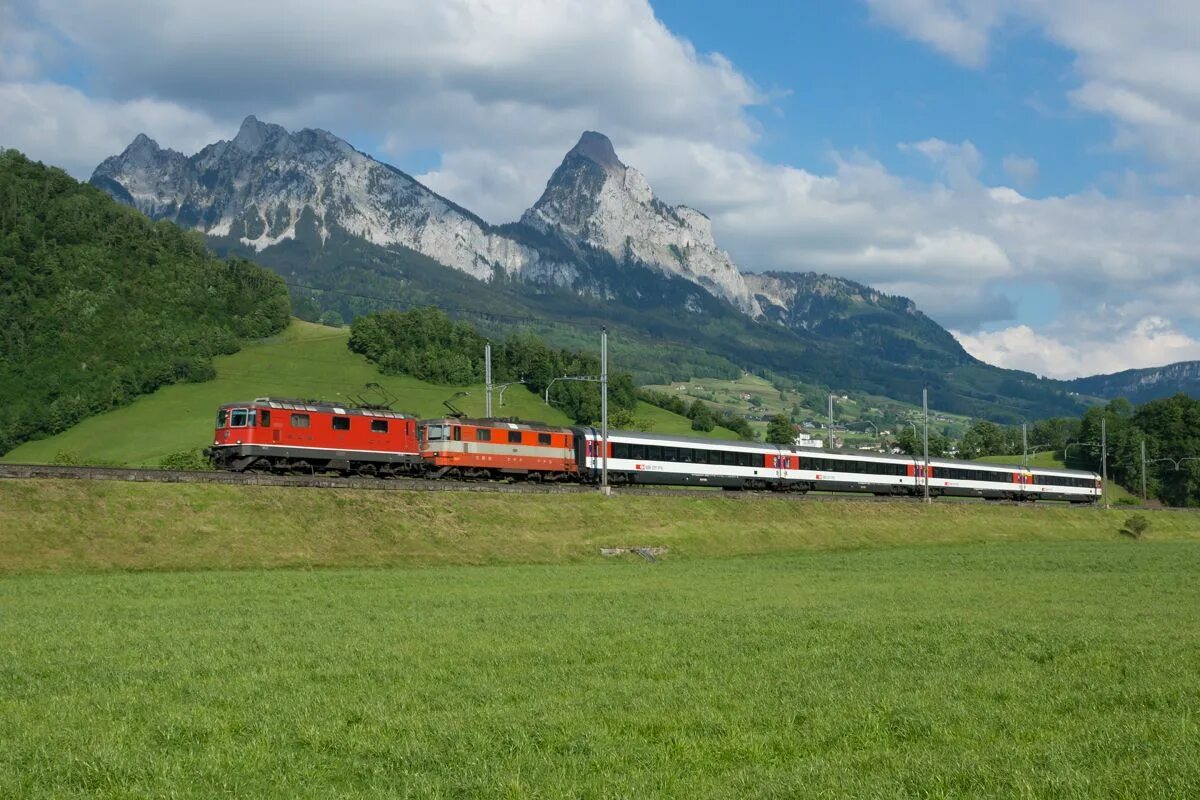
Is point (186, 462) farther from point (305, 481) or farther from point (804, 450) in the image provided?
point (305, 481)

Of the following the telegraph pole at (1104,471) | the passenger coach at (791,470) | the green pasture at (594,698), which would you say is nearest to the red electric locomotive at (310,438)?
the passenger coach at (791,470)

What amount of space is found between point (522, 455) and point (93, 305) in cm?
13015

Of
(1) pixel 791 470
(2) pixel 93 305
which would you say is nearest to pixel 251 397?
(2) pixel 93 305

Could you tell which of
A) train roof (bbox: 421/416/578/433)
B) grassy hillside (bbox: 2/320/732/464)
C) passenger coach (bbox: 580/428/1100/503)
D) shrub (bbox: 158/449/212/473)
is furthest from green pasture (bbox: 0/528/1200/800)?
grassy hillside (bbox: 2/320/732/464)

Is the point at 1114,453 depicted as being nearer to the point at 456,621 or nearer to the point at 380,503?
the point at 380,503

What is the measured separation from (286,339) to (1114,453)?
480 feet

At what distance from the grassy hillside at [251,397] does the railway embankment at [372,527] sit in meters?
79.7

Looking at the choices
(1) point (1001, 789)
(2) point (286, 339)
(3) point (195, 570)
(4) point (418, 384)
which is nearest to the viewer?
(1) point (1001, 789)

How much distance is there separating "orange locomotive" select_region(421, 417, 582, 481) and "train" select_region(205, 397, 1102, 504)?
63 millimetres

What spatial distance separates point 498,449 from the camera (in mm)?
65125

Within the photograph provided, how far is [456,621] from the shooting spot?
82.8ft

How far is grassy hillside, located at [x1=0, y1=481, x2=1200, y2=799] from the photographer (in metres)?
11.1

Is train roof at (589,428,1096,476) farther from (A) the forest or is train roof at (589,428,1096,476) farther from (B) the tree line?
(A) the forest

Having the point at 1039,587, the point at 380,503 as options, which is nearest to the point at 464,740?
the point at 1039,587
